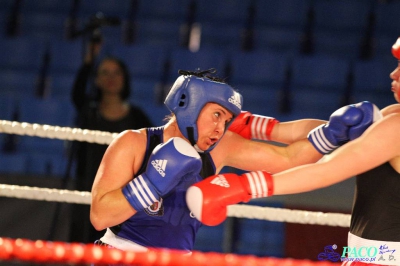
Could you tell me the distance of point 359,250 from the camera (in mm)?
1770

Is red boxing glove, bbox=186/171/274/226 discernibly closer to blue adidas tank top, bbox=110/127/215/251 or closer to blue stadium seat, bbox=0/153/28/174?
blue adidas tank top, bbox=110/127/215/251

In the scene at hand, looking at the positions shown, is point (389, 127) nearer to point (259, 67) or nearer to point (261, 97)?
point (261, 97)

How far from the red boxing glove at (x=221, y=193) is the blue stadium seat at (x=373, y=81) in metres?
3.80

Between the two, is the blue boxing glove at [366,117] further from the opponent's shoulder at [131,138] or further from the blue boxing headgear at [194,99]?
the opponent's shoulder at [131,138]

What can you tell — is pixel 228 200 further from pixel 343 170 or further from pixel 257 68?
pixel 257 68

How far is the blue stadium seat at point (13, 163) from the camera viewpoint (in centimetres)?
481

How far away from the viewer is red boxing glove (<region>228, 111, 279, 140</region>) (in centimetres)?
228

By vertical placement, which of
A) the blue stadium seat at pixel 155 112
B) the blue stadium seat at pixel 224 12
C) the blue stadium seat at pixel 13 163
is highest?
the blue stadium seat at pixel 224 12

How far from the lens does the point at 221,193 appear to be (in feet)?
4.93

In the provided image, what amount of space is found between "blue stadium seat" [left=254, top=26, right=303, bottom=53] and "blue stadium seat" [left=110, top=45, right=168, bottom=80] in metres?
0.99

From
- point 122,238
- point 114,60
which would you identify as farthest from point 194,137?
point 114,60

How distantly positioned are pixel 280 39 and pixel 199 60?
0.93 meters

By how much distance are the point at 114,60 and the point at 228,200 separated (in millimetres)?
2183

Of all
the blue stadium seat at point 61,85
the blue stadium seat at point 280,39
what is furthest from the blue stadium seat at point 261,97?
the blue stadium seat at point 61,85
